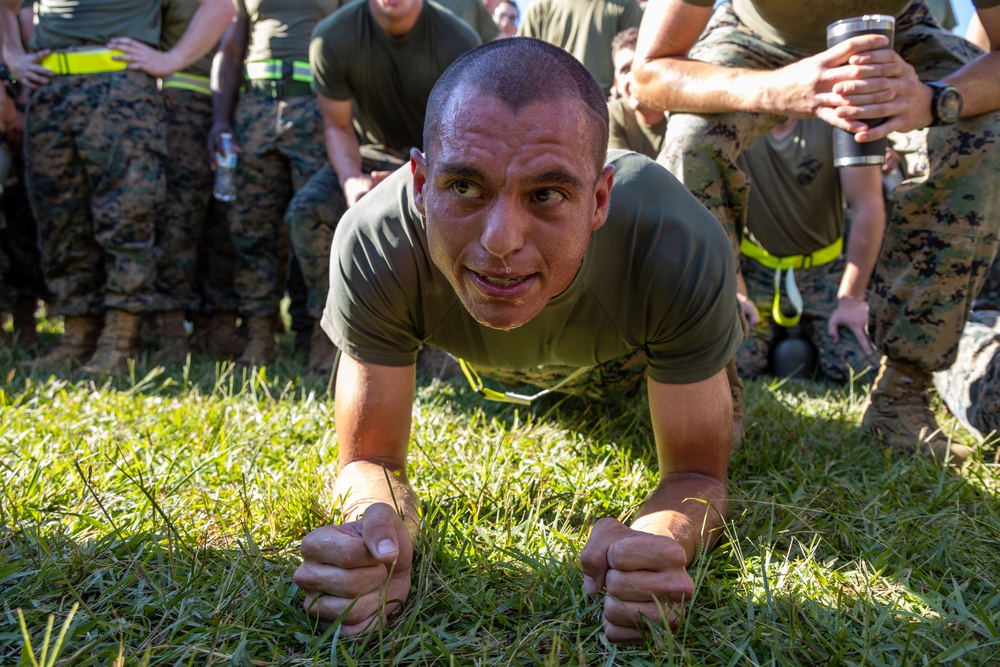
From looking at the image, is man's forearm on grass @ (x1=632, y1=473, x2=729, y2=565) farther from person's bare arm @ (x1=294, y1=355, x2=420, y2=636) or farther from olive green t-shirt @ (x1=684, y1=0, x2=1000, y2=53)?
olive green t-shirt @ (x1=684, y1=0, x2=1000, y2=53)

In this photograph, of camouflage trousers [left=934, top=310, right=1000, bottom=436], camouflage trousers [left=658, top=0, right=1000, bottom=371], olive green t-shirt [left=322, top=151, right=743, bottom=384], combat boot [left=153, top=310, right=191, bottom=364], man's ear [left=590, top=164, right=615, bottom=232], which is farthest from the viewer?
combat boot [left=153, top=310, right=191, bottom=364]

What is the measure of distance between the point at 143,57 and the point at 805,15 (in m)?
3.61

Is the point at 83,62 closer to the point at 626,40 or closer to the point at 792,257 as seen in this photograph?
the point at 626,40

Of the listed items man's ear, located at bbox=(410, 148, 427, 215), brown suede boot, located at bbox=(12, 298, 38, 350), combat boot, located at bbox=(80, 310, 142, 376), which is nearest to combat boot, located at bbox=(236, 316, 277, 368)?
combat boot, located at bbox=(80, 310, 142, 376)

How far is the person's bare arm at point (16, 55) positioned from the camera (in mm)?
4703

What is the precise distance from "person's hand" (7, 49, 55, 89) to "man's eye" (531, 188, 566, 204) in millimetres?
3962

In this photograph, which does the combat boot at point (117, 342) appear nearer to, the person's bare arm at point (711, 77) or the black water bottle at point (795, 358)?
the person's bare arm at point (711, 77)

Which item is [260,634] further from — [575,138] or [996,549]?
[996,549]

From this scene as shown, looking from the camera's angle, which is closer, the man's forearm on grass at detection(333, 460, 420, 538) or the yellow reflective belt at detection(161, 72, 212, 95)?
the man's forearm on grass at detection(333, 460, 420, 538)

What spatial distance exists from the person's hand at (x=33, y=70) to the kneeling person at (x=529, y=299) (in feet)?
10.7

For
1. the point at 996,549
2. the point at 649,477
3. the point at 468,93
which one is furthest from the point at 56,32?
the point at 996,549

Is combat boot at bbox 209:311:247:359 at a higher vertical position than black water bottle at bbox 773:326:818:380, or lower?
lower

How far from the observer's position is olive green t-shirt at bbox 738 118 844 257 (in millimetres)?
5039

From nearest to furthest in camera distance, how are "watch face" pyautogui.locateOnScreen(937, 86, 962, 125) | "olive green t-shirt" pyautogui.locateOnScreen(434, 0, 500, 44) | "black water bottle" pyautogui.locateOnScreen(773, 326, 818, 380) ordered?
"watch face" pyautogui.locateOnScreen(937, 86, 962, 125) → "black water bottle" pyautogui.locateOnScreen(773, 326, 818, 380) → "olive green t-shirt" pyautogui.locateOnScreen(434, 0, 500, 44)
